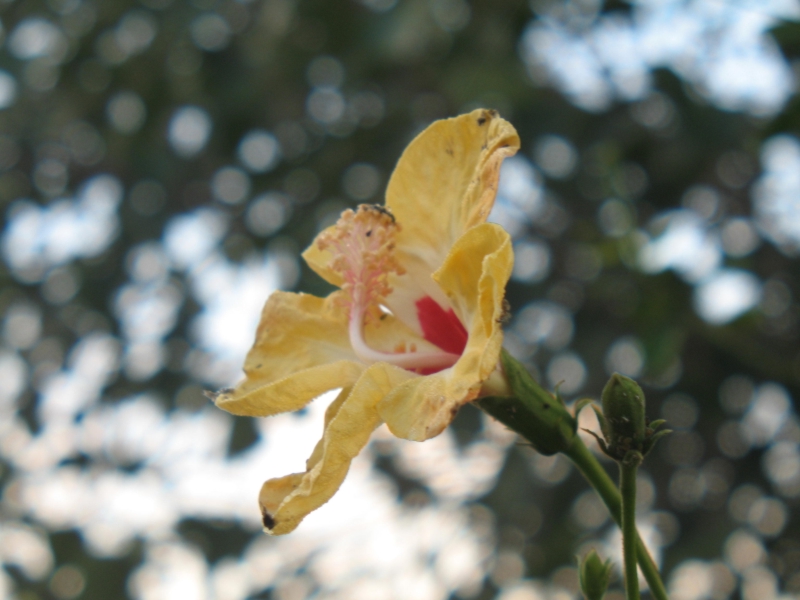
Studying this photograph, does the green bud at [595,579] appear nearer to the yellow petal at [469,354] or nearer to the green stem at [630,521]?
the green stem at [630,521]

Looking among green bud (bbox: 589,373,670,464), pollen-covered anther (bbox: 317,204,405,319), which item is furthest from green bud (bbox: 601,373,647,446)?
pollen-covered anther (bbox: 317,204,405,319)

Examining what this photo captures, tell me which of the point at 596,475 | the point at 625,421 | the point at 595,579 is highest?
the point at 625,421

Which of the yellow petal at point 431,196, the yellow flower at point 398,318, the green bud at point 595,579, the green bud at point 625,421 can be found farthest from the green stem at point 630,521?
the yellow petal at point 431,196

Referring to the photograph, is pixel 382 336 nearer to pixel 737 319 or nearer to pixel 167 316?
pixel 737 319

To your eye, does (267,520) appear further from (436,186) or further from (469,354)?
(436,186)

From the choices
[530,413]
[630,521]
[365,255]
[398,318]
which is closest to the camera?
[630,521]

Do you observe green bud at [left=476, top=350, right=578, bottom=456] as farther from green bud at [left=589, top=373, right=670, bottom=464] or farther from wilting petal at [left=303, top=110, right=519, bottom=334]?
wilting petal at [left=303, top=110, right=519, bottom=334]

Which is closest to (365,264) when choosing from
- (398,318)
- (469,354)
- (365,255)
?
(365,255)
